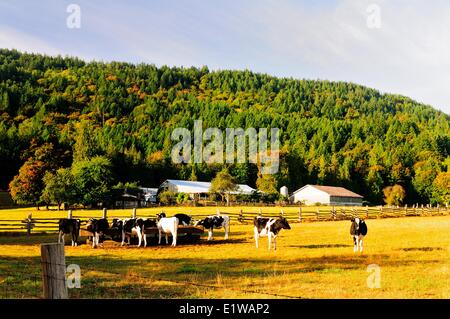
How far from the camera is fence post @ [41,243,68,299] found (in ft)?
22.4

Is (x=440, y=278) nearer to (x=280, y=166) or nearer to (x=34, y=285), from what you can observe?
(x=34, y=285)

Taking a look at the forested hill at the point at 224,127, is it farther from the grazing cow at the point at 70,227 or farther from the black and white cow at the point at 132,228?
the black and white cow at the point at 132,228

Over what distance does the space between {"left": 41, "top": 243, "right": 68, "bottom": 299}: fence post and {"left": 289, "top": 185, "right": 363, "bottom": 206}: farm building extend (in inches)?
3845

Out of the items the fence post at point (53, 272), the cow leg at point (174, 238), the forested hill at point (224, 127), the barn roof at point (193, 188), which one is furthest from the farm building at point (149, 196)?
the fence post at point (53, 272)

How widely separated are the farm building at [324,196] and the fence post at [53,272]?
9765 cm

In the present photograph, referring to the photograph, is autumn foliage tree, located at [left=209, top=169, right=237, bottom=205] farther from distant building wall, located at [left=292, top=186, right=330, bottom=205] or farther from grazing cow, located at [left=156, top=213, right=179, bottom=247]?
grazing cow, located at [left=156, top=213, right=179, bottom=247]

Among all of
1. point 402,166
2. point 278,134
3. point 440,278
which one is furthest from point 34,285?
point 278,134

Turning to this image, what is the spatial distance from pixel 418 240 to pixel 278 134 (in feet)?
444

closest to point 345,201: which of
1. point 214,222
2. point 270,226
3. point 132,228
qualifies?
point 214,222

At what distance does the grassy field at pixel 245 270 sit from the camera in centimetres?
1114

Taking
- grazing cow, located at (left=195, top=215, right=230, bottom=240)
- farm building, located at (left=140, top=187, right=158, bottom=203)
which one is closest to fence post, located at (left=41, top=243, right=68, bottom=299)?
grazing cow, located at (left=195, top=215, right=230, bottom=240)

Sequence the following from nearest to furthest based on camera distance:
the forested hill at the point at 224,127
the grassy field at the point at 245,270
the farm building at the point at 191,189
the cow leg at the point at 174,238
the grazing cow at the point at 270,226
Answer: the grassy field at the point at 245,270, the grazing cow at the point at 270,226, the cow leg at the point at 174,238, the farm building at the point at 191,189, the forested hill at the point at 224,127

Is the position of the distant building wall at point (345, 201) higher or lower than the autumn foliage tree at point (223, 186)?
lower
